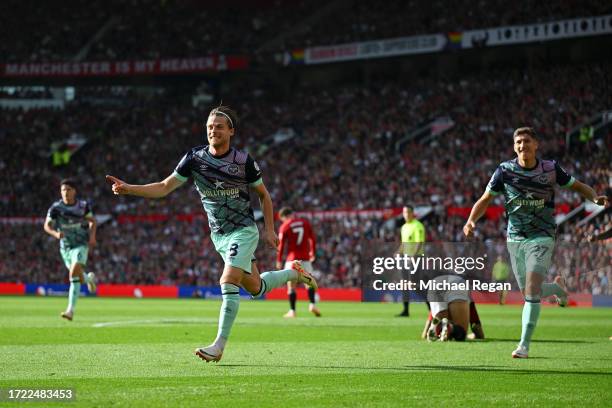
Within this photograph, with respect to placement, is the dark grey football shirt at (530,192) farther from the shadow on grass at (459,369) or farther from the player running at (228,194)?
the player running at (228,194)

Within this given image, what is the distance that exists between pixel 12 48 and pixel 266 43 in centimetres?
1533

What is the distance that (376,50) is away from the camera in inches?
2013

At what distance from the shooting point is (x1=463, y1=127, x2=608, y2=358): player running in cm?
1152

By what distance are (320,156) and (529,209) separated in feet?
123

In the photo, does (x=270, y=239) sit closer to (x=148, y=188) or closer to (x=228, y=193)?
(x=228, y=193)

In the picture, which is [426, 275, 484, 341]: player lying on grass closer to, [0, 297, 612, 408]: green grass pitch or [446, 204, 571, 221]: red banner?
[0, 297, 612, 408]: green grass pitch

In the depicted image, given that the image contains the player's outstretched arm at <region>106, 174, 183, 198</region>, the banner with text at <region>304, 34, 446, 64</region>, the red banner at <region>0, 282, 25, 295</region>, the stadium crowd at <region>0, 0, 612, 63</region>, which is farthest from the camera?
the stadium crowd at <region>0, 0, 612, 63</region>

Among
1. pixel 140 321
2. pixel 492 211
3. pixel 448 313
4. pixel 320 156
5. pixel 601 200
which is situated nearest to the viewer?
pixel 601 200

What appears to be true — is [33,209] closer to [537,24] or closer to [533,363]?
[537,24]

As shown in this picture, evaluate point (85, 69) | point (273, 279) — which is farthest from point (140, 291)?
point (273, 279)

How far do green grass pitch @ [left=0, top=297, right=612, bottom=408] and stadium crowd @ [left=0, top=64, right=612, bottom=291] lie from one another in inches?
908

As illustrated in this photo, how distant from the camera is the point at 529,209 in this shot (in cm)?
1169

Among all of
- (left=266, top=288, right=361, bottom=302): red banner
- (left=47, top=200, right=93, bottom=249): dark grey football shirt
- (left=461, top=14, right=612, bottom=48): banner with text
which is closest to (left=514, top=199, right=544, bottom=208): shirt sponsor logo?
(left=47, top=200, right=93, bottom=249): dark grey football shirt

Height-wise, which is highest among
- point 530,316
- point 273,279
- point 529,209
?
point 529,209
